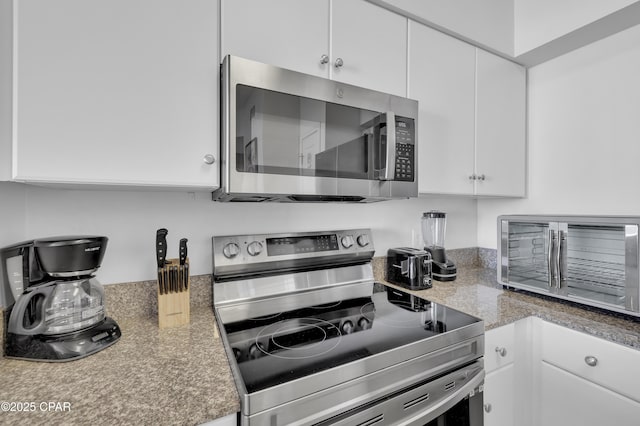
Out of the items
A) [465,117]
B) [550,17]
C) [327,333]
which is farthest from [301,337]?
[550,17]

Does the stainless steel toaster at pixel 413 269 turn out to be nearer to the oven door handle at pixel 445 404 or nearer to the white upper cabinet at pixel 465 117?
the white upper cabinet at pixel 465 117

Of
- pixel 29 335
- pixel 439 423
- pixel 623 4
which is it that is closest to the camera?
pixel 29 335

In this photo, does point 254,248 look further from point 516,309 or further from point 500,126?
point 500,126

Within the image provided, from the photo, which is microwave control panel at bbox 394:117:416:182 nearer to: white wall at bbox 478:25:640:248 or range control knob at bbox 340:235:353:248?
range control knob at bbox 340:235:353:248

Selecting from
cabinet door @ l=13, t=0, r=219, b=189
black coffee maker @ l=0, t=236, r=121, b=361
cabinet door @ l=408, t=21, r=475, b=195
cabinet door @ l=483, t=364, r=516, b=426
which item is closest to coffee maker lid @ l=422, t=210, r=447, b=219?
cabinet door @ l=408, t=21, r=475, b=195

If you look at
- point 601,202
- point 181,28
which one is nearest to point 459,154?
point 601,202

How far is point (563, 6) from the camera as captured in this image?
1.43m

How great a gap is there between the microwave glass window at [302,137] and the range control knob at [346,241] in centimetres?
41

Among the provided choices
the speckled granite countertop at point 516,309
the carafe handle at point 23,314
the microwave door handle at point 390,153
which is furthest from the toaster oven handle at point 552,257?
the carafe handle at point 23,314

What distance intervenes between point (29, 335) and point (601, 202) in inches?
90.7

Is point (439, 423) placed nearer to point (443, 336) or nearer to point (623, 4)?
point (443, 336)

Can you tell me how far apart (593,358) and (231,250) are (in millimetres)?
1389

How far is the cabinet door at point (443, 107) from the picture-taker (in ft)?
4.43

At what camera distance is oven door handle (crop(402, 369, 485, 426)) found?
861 millimetres
